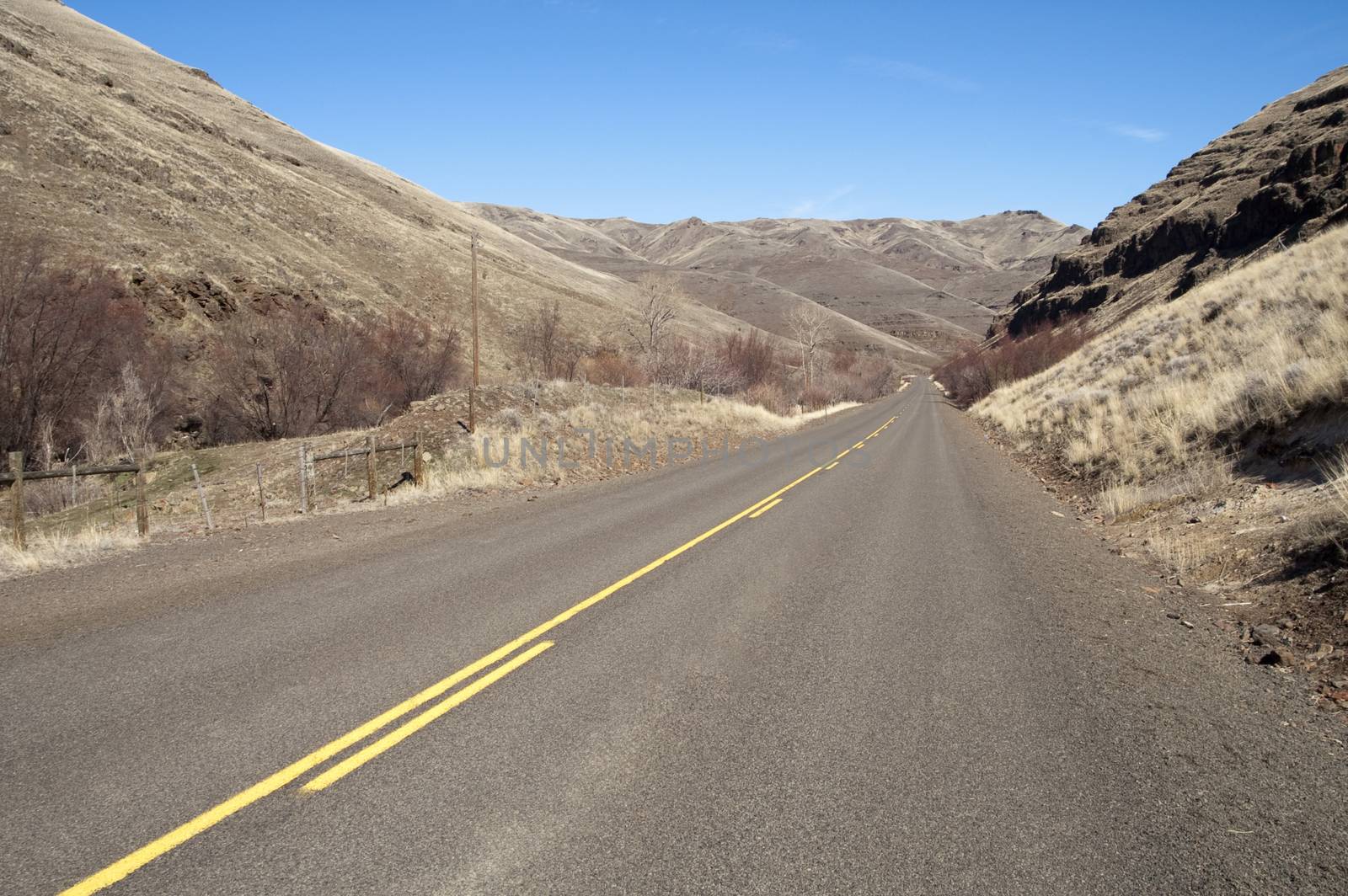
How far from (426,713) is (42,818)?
5.97ft

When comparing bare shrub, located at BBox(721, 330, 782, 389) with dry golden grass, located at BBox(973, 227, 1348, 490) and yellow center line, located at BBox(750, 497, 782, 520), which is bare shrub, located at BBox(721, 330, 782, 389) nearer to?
dry golden grass, located at BBox(973, 227, 1348, 490)

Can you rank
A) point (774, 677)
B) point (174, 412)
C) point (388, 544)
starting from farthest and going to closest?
point (174, 412), point (388, 544), point (774, 677)

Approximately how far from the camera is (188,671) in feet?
16.6

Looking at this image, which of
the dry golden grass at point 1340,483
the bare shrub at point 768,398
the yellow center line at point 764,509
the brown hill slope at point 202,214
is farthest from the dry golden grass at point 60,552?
the bare shrub at point 768,398

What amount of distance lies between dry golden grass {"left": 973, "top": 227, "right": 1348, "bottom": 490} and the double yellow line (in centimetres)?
1049

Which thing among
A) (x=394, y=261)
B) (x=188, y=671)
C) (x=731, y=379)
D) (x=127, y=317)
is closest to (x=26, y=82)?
(x=394, y=261)

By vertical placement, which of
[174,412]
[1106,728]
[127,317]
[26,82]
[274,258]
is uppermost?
[26,82]

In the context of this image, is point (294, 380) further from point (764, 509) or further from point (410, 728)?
point (410, 728)

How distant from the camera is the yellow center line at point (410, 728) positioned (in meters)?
3.64

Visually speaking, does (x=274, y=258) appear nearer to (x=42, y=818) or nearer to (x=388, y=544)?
(x=388, y=544)

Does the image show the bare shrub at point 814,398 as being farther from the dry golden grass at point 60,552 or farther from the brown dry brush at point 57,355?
the dry golden grass at point 60,552

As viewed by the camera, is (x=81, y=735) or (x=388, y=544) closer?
(x=81, y=735)

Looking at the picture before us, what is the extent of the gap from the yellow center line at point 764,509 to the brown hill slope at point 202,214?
33577mm

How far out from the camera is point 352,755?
3865 mm
